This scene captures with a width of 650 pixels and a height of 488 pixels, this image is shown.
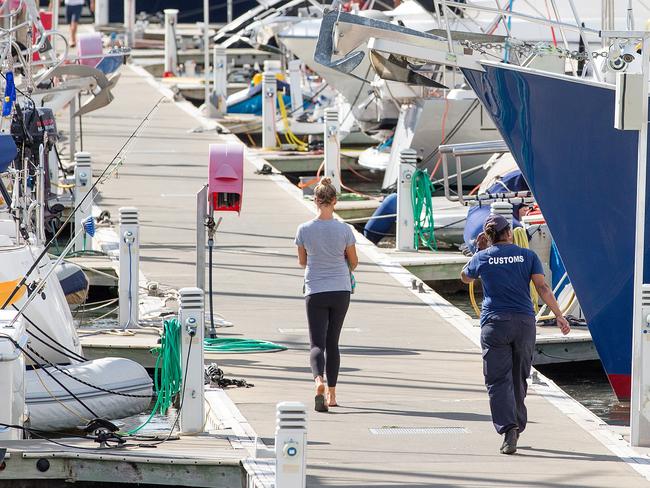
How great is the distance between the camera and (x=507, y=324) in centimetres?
831

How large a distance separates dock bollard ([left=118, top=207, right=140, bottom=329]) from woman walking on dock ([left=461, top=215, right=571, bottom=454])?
440cm

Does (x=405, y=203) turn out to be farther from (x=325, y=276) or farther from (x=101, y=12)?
(x=101, y=12)

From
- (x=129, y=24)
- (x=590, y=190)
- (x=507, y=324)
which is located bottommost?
(x=507, y=324)

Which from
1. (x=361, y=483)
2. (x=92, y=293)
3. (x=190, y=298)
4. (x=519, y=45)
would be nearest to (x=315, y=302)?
(x=190, y=298)

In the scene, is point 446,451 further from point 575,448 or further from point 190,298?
point 190,298

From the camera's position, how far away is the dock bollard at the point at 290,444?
6879 mm

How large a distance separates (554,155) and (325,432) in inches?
127

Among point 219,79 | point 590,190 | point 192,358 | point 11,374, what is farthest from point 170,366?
point 219,79

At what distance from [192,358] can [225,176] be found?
257 cm

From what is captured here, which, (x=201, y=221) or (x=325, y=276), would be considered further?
(x=201, y=221)

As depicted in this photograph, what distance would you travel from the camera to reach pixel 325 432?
28.9 ft

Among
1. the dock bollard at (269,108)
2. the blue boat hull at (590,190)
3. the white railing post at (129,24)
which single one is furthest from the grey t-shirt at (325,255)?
the white railing post at (129,24)

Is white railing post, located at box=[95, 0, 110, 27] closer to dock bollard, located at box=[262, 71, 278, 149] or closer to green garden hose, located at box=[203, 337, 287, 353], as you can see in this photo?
dock bollard, located at box=[262, 71, 278, 149]

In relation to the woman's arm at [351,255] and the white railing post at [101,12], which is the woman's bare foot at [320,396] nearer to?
the woman's arm at [351,255]
